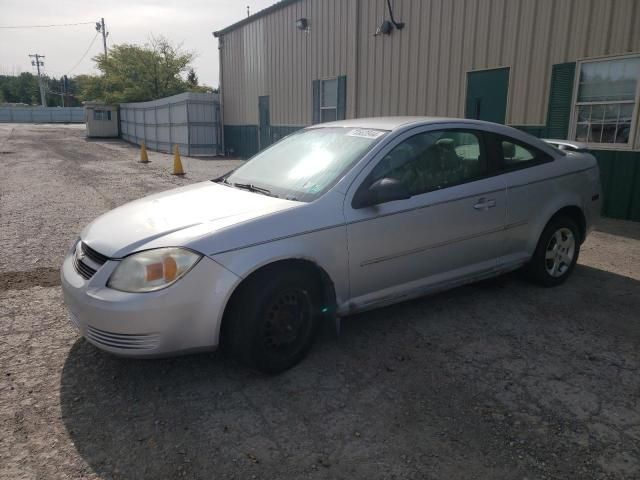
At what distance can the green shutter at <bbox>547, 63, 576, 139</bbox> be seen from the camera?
8.16 m

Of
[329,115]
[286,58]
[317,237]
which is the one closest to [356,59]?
[329,115]

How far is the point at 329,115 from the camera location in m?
14.7

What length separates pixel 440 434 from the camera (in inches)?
103

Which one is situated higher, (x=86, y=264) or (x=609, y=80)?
(x=609, y=80)

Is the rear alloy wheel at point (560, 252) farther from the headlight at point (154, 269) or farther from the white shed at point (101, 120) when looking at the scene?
the white shed at point (101, 120)

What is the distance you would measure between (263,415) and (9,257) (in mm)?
4357

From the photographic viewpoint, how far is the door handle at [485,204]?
3958 millimetres

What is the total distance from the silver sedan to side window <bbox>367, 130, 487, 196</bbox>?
0.4 inches

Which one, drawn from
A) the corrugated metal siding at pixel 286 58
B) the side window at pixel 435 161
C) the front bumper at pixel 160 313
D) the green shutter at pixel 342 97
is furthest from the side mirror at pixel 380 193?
the green shutter at pixel 342 97

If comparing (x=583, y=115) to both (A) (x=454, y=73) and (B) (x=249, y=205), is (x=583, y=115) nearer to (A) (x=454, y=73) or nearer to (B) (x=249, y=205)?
(A) (x=454, y=73)

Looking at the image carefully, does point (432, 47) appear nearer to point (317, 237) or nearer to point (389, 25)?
point (389, 25)

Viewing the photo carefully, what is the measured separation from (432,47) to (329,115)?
471cm

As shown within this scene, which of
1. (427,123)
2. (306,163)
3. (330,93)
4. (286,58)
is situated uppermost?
(286,58)

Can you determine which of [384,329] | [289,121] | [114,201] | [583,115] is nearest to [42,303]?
[384,329]
